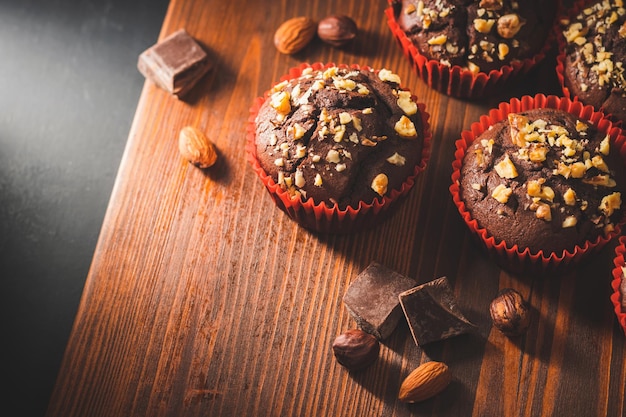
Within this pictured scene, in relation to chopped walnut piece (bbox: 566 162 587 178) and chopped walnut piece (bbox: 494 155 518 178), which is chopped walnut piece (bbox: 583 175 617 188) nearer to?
chopped walnut piece (bbox: 566 162 587 178)

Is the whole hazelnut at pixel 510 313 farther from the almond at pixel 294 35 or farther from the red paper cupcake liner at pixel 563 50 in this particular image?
the almond at pixel 294 35

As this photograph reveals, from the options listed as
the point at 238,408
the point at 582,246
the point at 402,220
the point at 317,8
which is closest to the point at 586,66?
the point at 582,246

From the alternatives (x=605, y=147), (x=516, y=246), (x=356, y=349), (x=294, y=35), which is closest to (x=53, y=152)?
(x=294, y=35)

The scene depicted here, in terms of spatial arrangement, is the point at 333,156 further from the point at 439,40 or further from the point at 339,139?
the point at 439,40

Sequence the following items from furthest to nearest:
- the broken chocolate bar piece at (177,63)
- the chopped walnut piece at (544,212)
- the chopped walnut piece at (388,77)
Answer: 1. the broken chocolate bar piece at (177,63)
2. the chopped walnut piece at (388,77)
3. the chopped walnut piece at (544,212)

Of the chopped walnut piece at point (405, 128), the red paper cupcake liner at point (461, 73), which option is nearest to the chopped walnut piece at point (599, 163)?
the red paper cupcake liner at point (461, 73)

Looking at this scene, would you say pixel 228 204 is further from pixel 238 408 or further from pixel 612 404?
pixel 612 404
